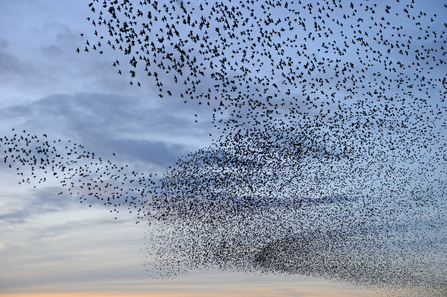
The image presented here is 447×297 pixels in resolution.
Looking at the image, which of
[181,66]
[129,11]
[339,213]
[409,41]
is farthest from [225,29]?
[339,213]

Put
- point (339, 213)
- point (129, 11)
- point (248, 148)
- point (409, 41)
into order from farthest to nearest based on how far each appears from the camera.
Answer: point (339, 213) < point (248, 148) < point (409, 41) < point (129, 11)

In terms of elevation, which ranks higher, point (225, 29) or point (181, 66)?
point (225, 29)

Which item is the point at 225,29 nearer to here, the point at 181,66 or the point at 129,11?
the point at 181,66

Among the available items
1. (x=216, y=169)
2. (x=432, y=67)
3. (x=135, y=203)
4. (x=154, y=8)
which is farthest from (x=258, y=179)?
(x=154, y=8)

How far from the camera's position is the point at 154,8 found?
2362cm

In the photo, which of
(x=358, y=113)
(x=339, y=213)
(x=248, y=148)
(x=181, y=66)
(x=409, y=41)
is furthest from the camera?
(x=339, y=213)

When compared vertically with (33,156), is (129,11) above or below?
above

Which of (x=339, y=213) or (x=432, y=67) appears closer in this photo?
(x=432, y=67)

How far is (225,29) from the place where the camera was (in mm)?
24812

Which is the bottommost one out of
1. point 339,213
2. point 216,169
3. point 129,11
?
point 339,213

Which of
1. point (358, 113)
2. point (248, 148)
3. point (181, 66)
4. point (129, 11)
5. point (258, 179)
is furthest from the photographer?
point (258, 179)

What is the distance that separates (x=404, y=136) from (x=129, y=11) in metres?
22.4

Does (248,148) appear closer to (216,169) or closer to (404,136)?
(216,169)

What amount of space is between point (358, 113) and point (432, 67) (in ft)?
19.2
